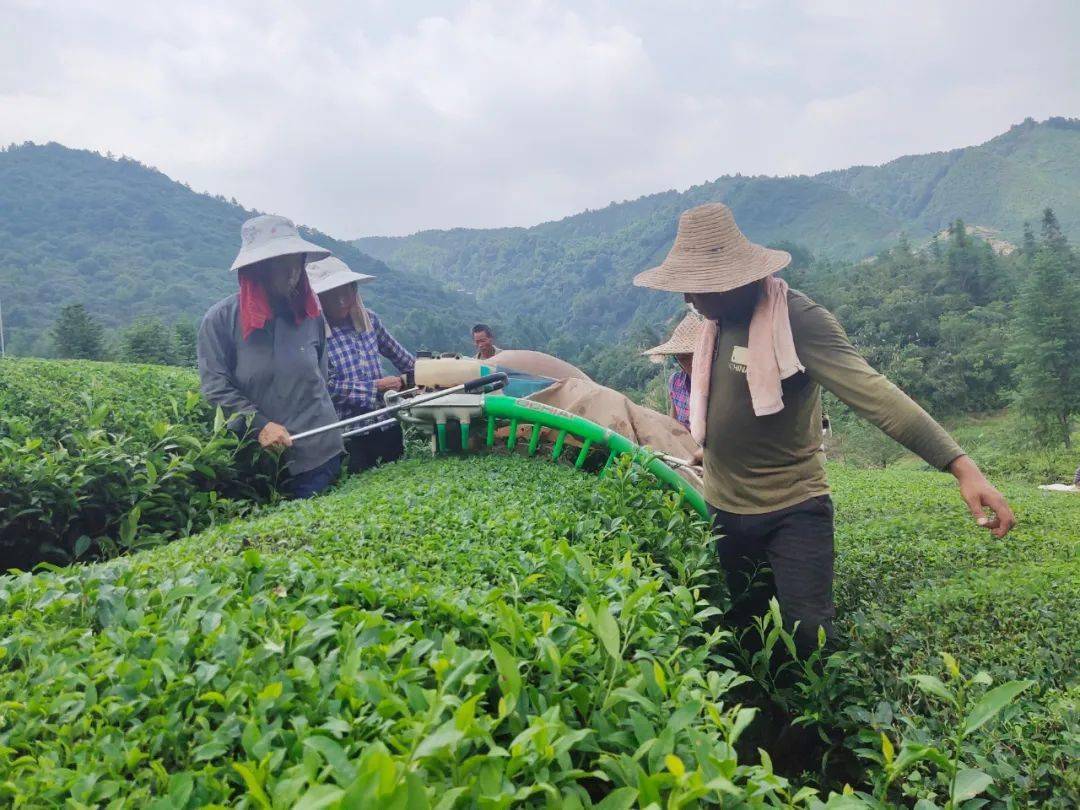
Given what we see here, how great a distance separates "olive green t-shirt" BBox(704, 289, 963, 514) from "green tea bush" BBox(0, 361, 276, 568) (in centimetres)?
212

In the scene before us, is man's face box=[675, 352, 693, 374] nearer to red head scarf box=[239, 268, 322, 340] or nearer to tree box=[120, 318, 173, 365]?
red head scarf box=[239, 268, 322, 340]

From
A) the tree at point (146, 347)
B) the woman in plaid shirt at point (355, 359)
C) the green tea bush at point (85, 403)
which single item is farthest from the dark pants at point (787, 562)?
the tree at point (146, 347)

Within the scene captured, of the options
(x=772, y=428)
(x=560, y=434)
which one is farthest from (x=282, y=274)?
(x=772, y=428)

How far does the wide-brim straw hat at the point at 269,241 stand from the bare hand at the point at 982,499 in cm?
284

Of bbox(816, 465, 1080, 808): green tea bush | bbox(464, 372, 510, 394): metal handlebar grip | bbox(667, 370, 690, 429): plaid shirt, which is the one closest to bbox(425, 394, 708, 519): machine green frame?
bbox(464, 372, 510, 394): metal handlebar grip

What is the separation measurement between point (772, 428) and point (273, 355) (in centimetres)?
231

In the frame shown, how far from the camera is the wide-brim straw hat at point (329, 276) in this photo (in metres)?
4.58

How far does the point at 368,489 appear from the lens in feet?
10.7

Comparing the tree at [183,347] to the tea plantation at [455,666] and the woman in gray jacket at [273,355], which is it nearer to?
the woman in gray jacket at [273,355]

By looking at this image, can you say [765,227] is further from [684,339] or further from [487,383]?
[487,383]

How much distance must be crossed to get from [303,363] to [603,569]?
2.19 meters

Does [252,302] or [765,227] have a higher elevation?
[765,227]

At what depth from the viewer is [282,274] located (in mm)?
3701

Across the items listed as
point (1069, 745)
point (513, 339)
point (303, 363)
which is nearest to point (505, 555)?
point (1069, 745)
